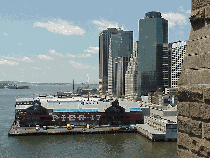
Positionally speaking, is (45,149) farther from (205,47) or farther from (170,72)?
(170,72)

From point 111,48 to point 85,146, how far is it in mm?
143363

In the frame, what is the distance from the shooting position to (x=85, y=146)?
39625 mm

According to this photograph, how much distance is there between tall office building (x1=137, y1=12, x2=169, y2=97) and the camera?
5167 inches

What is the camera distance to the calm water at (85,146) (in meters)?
35.3

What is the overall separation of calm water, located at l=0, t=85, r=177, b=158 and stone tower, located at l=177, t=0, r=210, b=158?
31753mm

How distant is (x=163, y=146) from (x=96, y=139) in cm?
1019

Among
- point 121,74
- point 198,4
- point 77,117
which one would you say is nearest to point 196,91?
point 198,4

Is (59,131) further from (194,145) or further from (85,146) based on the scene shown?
(194,145)

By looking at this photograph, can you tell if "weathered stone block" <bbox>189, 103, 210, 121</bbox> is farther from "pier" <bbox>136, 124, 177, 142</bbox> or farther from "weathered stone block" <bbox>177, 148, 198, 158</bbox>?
"pier" <bbox>136, 124, 177, 142</bbox>

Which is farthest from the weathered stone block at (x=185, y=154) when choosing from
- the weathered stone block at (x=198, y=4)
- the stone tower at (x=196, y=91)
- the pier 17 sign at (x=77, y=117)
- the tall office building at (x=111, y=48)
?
the tall office building at (x=111, y=48)

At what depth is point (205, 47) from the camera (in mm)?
3213

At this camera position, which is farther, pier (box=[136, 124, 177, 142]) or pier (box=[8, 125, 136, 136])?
pier (box=[8, 125, 136, 136])

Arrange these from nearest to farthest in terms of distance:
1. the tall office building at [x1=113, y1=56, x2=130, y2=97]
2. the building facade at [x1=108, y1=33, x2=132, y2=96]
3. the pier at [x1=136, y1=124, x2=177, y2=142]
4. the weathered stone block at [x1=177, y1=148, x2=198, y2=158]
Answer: the weathered stone block at [x1=177, y1=148, x2=198, y2=158]
the pier at [x1=136, y1=124, x2=177, y2=142]
the tall office building at [x1=113, y1=56, x2=130, y2=97]
the building facade at [x1=108, y1=33, x2=132, y2=96]

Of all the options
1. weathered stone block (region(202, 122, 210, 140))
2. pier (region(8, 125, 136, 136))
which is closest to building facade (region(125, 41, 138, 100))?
pier (region(8, 125, 136, 136))
